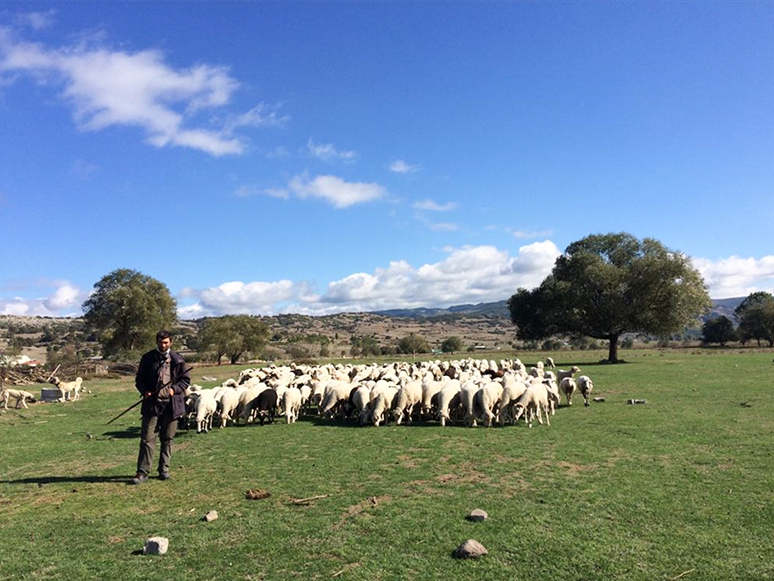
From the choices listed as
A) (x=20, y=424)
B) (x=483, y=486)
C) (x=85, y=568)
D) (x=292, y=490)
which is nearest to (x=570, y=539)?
(x=483, y=486)

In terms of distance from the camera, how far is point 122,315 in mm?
46500

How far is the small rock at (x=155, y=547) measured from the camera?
5355mm

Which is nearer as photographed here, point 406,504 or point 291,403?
point 406,504

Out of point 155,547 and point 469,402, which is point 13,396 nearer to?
point 469,402

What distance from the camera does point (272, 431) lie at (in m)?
13.3

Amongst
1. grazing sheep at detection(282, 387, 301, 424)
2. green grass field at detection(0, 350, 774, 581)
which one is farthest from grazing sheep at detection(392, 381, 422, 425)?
grazing sheep at detection(282, 387, 301, 424)

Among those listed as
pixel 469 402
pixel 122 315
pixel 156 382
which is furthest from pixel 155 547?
pixel 122 315

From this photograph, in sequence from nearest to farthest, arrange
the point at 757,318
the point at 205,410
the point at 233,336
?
the point at 205,410, the point at 233,336, the point at 757,318

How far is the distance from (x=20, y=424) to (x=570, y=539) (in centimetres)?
1669

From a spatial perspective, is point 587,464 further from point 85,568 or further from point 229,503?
point 85,568

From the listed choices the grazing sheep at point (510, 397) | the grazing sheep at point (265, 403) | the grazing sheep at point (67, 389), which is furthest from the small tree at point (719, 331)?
the grazing sheep at point (67, 389)

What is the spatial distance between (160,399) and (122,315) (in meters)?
43.6

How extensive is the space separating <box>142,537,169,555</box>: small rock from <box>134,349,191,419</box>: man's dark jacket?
121 inches

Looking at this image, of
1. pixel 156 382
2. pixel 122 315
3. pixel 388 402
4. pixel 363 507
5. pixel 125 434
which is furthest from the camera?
pixel 122 315
